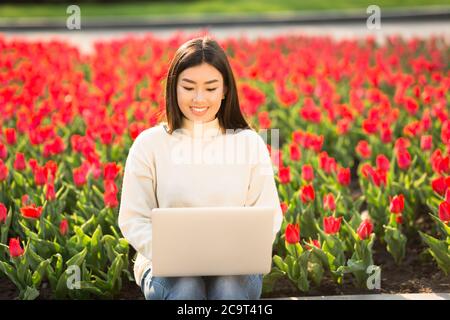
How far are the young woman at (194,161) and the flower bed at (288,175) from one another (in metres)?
0.22

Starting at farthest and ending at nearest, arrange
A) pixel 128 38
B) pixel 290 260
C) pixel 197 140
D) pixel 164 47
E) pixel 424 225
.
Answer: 1. pixel 128 38
2. pixel 164 47
3. pixel 424 225
4. pixel 290 260
5. pixel 197 140

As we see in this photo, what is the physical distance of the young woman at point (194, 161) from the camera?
3270mm

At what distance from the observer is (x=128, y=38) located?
9.74 m

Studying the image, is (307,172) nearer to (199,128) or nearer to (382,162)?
(382,162)

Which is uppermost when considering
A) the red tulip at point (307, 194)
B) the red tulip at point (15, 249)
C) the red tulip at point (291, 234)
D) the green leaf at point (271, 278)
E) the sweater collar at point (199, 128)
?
the sweater collar at point (199, 128)

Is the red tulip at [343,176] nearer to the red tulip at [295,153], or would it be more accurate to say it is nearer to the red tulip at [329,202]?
the red tulip at [329,202]

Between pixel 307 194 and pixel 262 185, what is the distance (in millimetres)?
755

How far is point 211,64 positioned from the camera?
3.29m

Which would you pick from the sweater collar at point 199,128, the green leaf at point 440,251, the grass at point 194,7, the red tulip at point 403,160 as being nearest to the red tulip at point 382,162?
the red tulip at point 403,160

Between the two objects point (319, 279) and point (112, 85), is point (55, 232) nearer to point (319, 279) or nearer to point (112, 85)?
point (319, 279)

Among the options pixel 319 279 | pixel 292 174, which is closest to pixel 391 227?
pixel 319 279

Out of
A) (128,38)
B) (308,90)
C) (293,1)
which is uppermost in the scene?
(293,1)

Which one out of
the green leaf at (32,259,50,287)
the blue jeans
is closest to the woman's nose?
the blue jeans

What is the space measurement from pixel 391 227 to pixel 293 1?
15.4m
